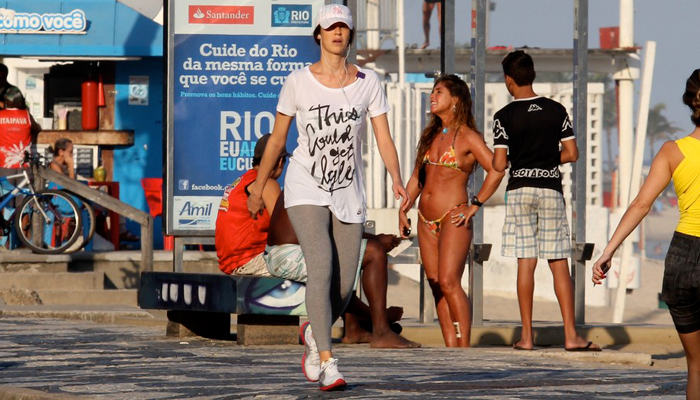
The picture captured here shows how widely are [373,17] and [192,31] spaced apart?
18.6m

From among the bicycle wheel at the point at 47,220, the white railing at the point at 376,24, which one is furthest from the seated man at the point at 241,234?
the white railing at the point at 376,24

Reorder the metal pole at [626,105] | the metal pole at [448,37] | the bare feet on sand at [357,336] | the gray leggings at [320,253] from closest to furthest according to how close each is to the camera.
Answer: the gray leggings at [320,253]
the bare feet on sand at [357,336]
the metal pole at [448,37]
the metal pole at [626,105]

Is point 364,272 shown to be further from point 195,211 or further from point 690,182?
point 690,182

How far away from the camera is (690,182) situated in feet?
19.7

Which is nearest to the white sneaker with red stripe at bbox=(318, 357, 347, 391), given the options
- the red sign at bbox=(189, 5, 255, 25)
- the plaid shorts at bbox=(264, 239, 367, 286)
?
the plaid shorts at bbox=(264, 239, 367, 286)

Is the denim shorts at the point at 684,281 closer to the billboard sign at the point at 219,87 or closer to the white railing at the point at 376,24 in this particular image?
the billboard sign at the point at 219,87

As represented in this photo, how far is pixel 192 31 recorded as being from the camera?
11.9m

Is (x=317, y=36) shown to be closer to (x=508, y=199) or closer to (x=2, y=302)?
(x=508, y=199)

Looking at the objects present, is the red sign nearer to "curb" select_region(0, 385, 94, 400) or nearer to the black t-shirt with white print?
the black t-shirt with white print

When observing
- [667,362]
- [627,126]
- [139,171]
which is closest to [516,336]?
[667,362]

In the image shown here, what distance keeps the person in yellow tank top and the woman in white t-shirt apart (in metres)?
1.15

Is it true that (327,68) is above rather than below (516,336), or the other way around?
above

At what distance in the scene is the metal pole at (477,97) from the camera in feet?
37.0

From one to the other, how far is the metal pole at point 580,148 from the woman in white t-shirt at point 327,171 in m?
4.70
